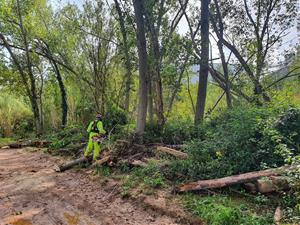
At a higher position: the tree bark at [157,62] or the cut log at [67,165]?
the tree bark at [157,62]

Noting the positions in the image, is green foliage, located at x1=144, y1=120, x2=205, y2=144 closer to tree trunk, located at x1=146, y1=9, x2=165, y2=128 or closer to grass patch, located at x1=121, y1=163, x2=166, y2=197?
tree trunk, located at x1=146, y1=9, x2=165, y2=128

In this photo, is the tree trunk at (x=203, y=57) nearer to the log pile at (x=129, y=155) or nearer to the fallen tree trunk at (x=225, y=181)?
the log pile at (x=129, y=155)

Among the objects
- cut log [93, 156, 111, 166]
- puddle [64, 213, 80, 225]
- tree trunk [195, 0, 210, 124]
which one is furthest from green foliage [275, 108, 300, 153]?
tree trunk [195, 0, 210, 124]

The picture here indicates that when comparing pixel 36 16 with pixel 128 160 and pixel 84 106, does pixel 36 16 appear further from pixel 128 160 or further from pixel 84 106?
pixel 128 160

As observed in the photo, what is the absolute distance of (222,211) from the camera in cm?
495

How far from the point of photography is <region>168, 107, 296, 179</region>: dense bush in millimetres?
6496

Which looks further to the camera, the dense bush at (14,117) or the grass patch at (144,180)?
the dense bush at (14,117)

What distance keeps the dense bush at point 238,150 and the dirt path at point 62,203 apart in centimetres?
181

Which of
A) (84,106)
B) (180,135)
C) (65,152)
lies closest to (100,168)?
(180,135)

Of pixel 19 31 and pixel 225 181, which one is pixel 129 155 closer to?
pixel 225 181

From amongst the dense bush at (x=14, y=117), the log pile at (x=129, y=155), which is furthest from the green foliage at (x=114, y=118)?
the dense bush at (x=14, y=117)

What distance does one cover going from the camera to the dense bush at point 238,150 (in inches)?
256

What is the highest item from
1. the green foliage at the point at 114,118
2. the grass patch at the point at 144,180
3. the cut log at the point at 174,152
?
the green foliage at the point at 114,118

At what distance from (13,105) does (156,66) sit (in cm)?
1574
